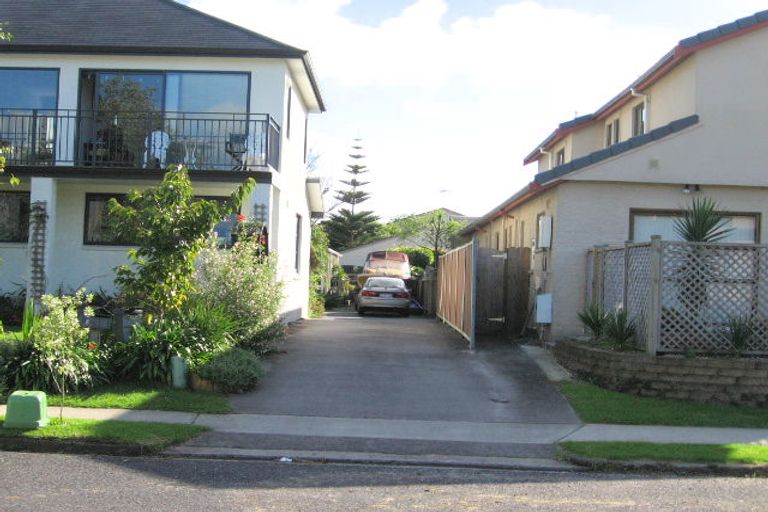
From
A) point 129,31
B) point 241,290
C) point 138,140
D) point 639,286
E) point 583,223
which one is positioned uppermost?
point 129,31

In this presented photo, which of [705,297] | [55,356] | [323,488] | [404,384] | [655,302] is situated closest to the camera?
[323,488]

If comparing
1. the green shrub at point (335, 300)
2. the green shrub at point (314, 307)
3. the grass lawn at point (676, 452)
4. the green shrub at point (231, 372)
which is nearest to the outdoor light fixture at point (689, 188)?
the grass lawn at point (676, 452)

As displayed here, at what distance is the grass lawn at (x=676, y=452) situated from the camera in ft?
25.2

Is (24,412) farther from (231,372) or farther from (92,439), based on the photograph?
(231,372)

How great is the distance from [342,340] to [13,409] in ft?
26.4

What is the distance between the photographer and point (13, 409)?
810 cm

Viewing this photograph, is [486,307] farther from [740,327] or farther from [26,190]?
[26,190]

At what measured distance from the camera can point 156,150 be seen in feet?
52.7

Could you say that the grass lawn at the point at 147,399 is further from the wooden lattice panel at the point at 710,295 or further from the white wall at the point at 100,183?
the wooden lattice panel at the point at 710,295

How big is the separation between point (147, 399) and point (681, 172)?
32.8 feet

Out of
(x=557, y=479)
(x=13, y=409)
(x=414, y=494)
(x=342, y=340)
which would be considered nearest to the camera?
(x=414, y=494)

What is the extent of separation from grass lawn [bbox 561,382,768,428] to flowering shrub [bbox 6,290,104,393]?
6589 mm

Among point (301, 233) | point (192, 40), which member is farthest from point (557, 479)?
point (301, 233)

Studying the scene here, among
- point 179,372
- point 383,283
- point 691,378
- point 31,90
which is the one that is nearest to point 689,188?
point 691,378
